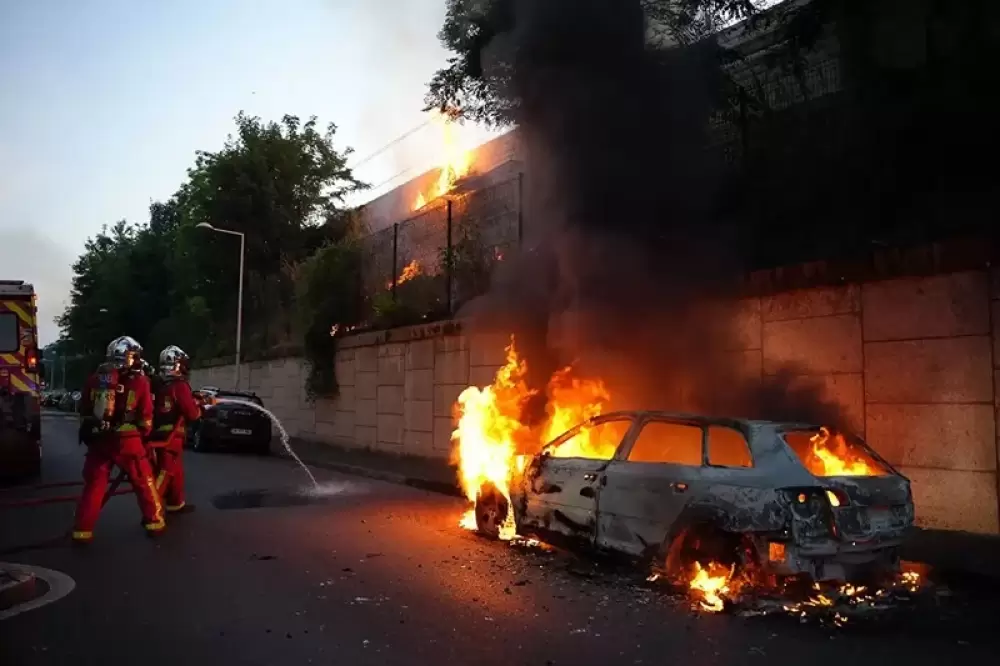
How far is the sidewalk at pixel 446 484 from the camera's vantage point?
22.8 ft

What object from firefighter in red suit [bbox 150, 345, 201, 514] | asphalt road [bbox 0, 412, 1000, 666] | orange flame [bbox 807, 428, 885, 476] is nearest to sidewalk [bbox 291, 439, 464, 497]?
firefighter in red suit [bbox 150, 345, 201, 514]

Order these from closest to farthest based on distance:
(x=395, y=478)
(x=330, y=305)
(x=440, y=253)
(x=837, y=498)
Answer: (x=837, y=498) → (x=395, y=478) → (x=440, y=253) → (x=330, y=305)

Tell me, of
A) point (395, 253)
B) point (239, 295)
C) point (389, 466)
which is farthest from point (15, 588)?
point (239, 295)

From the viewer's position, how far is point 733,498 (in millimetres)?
5777

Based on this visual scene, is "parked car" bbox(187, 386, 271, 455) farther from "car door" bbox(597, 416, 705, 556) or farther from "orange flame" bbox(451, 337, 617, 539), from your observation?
"car door" bbox(597, 416, 705, 556)

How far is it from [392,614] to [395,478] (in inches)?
351

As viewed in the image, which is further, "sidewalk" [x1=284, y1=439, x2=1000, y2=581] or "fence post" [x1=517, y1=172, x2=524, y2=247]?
"fence post" [x1=517, y1=172, x2=524, y2=247]

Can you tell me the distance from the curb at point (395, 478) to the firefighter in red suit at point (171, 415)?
4.21 m

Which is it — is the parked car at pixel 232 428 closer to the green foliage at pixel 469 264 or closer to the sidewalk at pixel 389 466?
the sidewalk at pixel 389 466

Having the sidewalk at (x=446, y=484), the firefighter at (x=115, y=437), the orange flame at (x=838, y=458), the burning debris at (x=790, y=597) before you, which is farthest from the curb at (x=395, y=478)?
the orange flame at (x=838, y=458)

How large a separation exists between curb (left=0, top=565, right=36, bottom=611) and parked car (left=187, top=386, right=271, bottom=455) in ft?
42.9

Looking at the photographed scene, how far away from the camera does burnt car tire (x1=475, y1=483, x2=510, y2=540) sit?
8395 millimetres

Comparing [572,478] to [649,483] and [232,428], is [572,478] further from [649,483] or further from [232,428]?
[232,428]

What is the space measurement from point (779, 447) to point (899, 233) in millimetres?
4863
